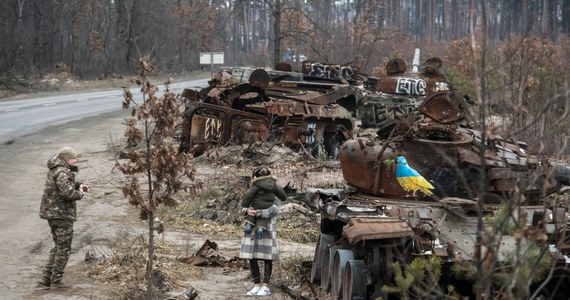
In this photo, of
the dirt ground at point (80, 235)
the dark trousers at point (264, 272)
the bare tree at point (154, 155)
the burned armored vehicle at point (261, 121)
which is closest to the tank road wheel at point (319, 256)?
the dirt ground at point (80, 235)

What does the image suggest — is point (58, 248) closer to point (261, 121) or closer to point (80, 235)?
point (80, 235)

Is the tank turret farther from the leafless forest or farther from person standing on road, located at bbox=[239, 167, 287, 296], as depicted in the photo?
the leafless forest

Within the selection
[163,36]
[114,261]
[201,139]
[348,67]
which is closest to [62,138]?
[201,139]

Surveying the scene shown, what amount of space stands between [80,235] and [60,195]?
3.24m

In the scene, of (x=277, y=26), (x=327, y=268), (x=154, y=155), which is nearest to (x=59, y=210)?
(x=154, y=155)

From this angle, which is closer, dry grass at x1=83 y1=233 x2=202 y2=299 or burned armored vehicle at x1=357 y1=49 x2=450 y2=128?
dry grass at x1=83 y1=233 x2=202 y2=299

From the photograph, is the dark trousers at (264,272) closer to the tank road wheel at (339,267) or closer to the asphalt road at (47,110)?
the tank road wheel at (339,267)

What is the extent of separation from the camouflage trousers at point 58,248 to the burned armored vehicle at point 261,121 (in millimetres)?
9982

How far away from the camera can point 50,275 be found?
9.53 meters

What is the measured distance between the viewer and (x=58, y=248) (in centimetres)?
948

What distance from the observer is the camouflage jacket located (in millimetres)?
9383

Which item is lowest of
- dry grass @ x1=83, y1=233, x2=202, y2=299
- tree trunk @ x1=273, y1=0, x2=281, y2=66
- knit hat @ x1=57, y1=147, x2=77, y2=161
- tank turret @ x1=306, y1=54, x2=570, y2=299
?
dry grass @ x1=83, y1=233, x2=202, y2=299

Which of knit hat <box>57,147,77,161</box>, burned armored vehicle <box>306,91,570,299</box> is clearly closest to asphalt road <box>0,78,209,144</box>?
knit hat <box>57,147,77,161</box>

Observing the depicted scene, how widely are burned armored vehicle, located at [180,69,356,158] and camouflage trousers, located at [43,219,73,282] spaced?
9.98 m
